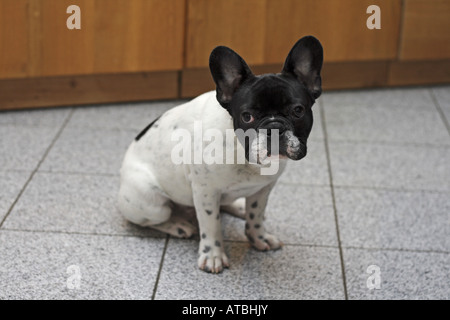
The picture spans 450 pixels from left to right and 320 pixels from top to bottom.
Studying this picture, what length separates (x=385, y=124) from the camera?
3881 mm

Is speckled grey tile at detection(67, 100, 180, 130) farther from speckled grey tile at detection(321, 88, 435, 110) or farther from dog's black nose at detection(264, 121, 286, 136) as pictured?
dog's black nose at detection(264, 121, 286, 136)

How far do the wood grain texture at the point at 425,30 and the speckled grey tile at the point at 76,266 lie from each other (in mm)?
2250

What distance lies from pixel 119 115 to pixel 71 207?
103 cm

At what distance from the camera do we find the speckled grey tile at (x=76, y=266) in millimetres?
2375

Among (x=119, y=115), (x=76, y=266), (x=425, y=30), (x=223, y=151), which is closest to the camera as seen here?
(x=223, y=151)

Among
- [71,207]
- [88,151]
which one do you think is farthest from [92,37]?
[71,207]

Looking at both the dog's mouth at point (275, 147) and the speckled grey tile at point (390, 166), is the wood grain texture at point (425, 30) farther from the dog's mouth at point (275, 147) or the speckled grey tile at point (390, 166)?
the dog's mouth at point (275, 147)

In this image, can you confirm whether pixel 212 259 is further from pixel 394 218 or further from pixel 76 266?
pixel 394 218

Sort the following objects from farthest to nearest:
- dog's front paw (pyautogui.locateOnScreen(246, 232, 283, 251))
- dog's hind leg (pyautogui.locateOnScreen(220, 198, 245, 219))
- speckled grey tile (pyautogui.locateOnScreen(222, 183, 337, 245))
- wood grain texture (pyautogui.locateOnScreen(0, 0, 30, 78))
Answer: wood grain texture (pyautogui.locateOnScreen(0, 0, 30, 78)) < dog's hind leg (pyautogui.locateOnScreen(220, 198, 245, 219)) < speckled grey tile (pyautogui.locateOnScreen(222, 183, 337, 245)) < dog's front paw (pyautogui.locateOnScreen(246, 232, 283, 251))

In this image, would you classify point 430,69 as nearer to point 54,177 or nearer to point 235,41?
point 235,41

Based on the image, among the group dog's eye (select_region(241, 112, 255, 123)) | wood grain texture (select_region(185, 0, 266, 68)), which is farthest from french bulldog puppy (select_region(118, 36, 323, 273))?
wood grain texture (select_region(185, 0, 266, 68))

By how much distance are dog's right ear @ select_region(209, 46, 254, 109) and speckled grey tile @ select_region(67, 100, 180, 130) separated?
157 centimetres

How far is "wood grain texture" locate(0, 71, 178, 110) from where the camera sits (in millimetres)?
3760
